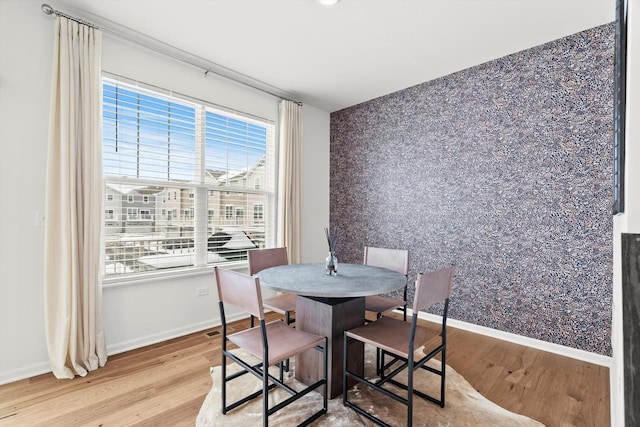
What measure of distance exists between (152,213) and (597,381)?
12.7 feet

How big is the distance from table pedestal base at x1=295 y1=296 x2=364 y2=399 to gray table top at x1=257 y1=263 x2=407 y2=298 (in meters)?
0.17

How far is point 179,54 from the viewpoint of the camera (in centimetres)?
294

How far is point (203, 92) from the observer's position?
320 centimetres

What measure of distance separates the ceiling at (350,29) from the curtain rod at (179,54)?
0.21 feet

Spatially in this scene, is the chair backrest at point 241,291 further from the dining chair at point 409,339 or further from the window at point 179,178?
the window at point 179,178

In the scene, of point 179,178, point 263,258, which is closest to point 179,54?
point 179,178

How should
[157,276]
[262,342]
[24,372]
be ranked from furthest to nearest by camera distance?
[157,276] < [24,372] < [262,342]

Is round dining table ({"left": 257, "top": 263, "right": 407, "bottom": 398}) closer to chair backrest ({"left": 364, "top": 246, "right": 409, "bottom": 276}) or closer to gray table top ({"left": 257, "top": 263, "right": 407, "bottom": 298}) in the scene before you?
gray table top ({"left": 257, "top": 263, "right": 407, "bottom": 298})

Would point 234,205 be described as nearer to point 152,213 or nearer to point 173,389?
point 152,213

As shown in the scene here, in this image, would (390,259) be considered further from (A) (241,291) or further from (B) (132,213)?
(B) (132,213)

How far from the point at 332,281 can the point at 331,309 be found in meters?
0.19

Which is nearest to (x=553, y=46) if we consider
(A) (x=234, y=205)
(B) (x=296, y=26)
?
(B) (x=296, y=26)

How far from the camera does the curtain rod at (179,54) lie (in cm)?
237

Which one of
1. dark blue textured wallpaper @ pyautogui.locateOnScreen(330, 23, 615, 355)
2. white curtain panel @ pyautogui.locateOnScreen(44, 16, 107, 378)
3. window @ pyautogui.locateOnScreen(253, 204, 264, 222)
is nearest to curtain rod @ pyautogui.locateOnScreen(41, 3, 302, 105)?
white curtain panel @ pyautogui.locateOnScreen(44, 16, 107, 378)
